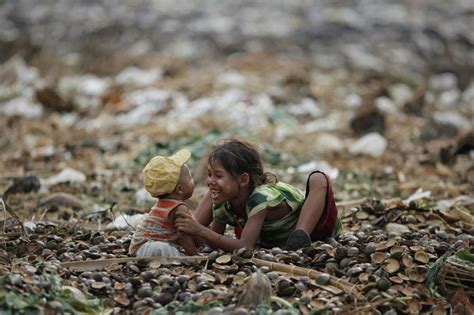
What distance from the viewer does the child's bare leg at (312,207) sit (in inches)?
178

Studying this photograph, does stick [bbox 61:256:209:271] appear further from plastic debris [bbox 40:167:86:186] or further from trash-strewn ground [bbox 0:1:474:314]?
plastic debris [bbox 40:167:86:186]

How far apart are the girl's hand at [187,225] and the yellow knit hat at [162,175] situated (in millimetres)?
154

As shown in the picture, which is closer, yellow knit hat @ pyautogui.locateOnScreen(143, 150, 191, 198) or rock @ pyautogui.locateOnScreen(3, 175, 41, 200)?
yellow knit hat @ pyautogui.locateOnScreen(143, 150, 191, 198)

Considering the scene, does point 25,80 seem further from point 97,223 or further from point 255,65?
point 97,223

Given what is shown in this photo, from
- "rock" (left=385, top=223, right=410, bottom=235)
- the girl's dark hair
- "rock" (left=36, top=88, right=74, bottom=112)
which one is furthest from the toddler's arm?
"rock" (left=36, top=88, right=74, bottom=112)

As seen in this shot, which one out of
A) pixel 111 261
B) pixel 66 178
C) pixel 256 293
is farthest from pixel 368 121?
pixel 256 293

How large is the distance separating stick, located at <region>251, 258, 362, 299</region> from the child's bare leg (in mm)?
332

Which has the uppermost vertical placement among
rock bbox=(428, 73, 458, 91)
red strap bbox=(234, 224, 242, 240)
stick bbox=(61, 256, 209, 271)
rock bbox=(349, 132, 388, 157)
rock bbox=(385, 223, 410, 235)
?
stick bbox=(61, 256, 209, 271)

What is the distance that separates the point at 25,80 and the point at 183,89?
275cm

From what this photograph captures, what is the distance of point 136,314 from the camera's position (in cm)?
368

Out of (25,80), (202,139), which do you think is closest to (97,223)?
(202,139)

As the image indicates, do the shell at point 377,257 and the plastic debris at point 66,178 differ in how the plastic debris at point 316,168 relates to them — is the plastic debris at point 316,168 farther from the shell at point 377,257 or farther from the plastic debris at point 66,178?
the shell at point 377,257

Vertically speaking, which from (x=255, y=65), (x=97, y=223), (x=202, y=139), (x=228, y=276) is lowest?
(x=255, y=65)

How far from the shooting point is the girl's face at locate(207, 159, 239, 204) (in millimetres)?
4387
